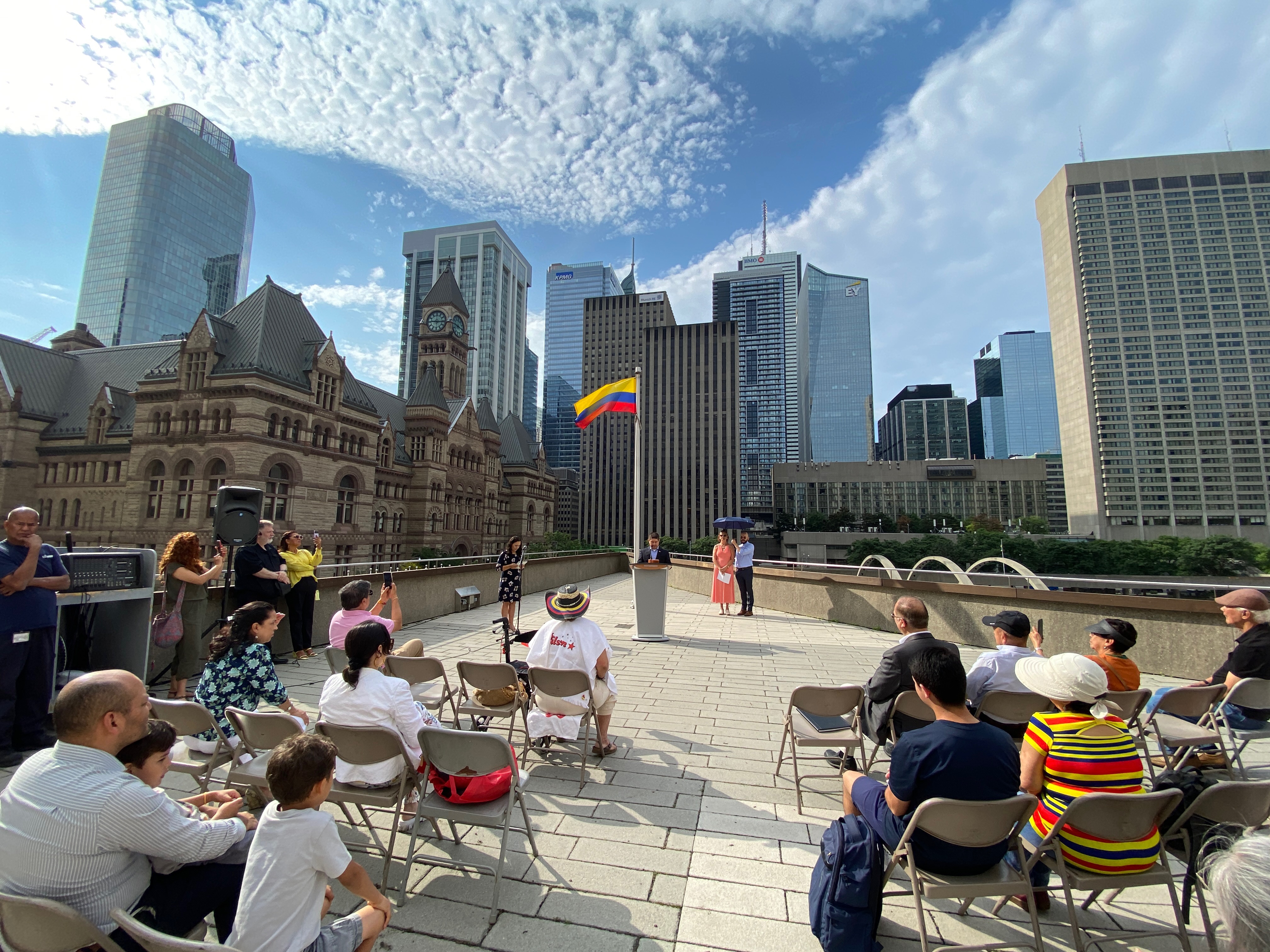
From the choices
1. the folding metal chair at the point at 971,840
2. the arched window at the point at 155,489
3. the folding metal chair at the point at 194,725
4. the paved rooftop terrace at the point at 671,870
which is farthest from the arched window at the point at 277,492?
the folding metal chair at the point at 971,840

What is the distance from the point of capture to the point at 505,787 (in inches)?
133

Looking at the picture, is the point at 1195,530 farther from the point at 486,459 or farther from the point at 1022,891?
the point at 1022,891

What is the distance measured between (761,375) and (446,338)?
121 metres

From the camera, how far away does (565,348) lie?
7160 inches

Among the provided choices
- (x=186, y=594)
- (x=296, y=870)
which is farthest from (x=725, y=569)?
(x=296, y=870)

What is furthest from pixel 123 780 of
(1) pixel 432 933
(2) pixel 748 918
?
(2) pixel 748 918

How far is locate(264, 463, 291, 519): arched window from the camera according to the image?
3466 centimetres

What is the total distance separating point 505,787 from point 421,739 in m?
0.62

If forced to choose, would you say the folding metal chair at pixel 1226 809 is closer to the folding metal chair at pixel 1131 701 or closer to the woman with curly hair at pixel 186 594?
the folding metal chair at pixel 1131 701

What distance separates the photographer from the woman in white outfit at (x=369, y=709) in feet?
11.1

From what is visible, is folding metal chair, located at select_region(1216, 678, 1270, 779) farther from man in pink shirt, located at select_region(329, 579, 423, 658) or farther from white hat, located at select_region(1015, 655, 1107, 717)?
man in pink shirt, located at select_region(329, 579, 423, 658)

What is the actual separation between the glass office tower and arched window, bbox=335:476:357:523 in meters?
123

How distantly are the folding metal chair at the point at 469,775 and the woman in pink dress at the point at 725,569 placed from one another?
11.5m

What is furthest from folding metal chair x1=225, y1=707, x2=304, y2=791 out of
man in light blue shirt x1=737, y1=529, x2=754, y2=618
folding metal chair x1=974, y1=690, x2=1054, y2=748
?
man in light blue shirt x1=737, y1=529, x2=754, y2=618
